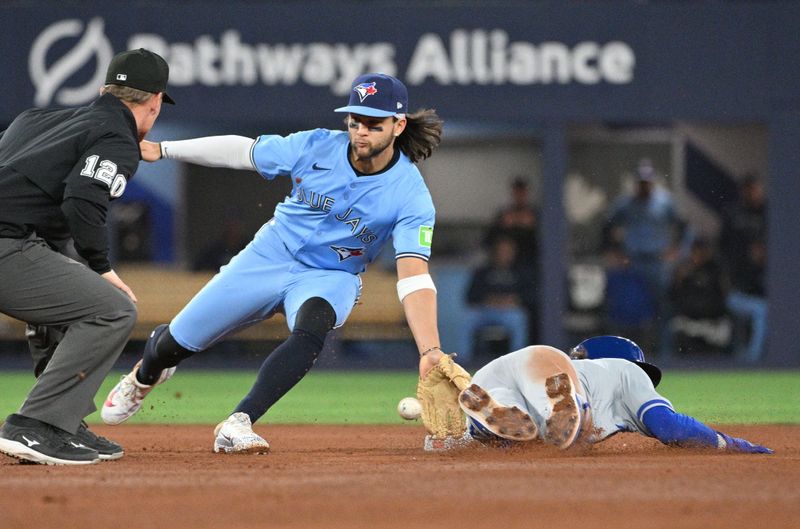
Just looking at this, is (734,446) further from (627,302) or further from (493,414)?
(627,302)

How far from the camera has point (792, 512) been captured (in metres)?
4.53

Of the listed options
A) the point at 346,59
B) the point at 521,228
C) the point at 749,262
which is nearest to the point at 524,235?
the point at 521,228

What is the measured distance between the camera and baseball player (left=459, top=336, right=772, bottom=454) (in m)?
5.86

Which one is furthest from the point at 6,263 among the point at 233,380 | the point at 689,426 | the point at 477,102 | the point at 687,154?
the point at 687,154

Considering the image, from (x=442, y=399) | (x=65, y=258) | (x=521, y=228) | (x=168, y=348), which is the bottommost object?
(x=442, y=399)

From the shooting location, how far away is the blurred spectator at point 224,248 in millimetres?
15078

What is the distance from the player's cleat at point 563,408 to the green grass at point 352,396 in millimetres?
3362

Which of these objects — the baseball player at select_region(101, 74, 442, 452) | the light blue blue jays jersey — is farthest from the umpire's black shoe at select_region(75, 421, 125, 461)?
the light blue blue jays jersey

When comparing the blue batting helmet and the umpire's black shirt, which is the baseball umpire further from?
the blue batting helmet

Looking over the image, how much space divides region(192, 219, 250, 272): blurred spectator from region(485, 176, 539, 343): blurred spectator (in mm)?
2945

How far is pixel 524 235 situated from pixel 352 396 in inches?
163

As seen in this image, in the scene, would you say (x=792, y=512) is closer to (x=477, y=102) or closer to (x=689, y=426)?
(x=689, y=426)

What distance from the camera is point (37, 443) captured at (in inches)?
224


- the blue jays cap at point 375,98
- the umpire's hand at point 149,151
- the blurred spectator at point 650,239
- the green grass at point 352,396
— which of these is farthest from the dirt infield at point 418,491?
the blurred spectator at point 650,239
